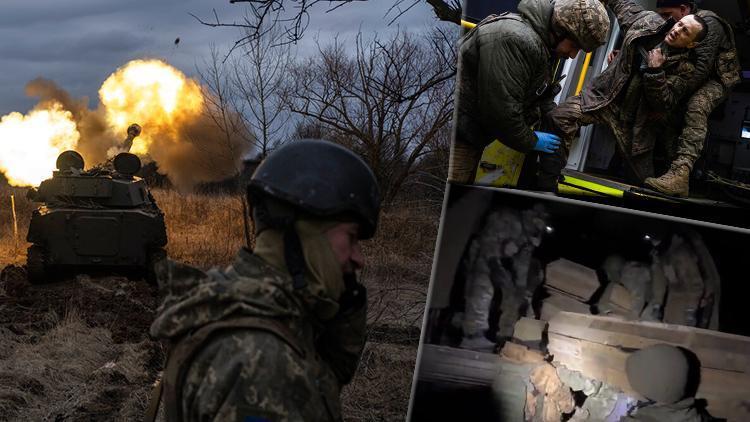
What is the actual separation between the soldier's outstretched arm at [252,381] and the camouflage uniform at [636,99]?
145 cm

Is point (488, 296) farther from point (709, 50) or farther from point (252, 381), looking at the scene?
point (252, 381)

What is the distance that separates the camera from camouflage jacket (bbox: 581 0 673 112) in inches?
111

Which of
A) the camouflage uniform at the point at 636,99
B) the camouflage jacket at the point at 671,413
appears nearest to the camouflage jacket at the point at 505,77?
the camouflage uniform at the point at 636,99

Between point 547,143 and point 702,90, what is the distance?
539 millimetres

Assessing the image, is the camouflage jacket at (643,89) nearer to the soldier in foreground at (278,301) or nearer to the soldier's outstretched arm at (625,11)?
the soldier's outstretched arm at (625,11)

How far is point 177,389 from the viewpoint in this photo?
1845 mm

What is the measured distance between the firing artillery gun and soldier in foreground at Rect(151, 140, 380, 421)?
403 inches

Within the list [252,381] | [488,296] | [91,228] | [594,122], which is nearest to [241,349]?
[252,381]

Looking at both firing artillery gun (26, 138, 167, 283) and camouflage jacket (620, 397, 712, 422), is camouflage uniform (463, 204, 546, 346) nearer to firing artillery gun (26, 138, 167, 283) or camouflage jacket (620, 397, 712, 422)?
camouflage jacket (620, 397, 712, 422)

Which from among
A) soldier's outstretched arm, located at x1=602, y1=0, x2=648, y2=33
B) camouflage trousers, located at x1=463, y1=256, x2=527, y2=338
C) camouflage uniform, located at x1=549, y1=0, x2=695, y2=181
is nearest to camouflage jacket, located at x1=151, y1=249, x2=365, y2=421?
camouflage trousers, located at x1=463, y1=256, x2=527, y2=338

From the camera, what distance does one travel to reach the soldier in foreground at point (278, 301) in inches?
67.9

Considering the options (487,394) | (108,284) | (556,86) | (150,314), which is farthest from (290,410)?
(108,284)

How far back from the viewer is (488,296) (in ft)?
9.73

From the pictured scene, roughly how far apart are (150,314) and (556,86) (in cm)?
795
